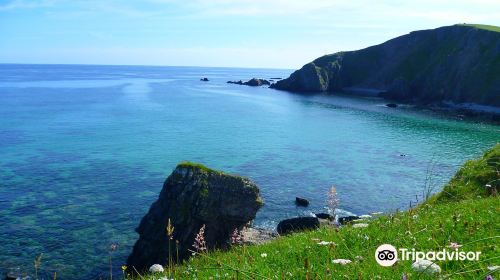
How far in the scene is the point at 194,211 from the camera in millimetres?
29297

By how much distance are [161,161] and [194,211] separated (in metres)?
31.3

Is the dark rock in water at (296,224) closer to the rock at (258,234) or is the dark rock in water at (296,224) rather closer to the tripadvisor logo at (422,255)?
the rock at (258,234)

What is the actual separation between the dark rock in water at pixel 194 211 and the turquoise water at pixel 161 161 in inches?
122

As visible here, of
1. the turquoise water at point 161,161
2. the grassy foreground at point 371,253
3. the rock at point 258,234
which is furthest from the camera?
the turquoise water at point 161,161

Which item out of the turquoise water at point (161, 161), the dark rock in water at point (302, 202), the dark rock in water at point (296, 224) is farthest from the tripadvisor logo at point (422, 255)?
the dark rock in water at point (302, 202)

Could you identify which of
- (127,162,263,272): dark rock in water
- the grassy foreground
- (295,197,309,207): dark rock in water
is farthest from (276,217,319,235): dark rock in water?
the grassy foreground

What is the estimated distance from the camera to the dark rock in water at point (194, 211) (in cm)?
2923

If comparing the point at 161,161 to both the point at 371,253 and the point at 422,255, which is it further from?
the point at 422,255

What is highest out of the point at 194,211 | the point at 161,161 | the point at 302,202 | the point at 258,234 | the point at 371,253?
the point at 371,253

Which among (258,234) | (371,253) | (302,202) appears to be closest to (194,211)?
(258,234)

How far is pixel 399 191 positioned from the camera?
48219mm

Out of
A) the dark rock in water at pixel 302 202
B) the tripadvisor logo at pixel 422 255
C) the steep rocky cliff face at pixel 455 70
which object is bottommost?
the dark rock in water at pixel 302 202

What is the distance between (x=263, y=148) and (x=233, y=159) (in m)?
11.3

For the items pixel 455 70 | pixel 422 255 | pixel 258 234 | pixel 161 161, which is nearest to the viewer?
pixel 422 255
